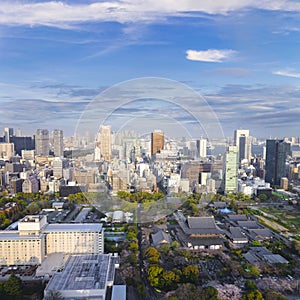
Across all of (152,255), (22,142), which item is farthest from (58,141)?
(152,255)

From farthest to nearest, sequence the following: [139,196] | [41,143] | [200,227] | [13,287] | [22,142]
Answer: [22,142] → [41,143] → [139,196] → [200,227] → [13,287]

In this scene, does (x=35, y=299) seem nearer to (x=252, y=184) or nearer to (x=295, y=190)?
(x=252, y=184)

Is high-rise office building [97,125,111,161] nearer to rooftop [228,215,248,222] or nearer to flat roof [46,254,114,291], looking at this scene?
flat roof [46,254,114,291]

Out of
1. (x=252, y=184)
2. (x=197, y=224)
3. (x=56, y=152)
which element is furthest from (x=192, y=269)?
(x=56, y=152)

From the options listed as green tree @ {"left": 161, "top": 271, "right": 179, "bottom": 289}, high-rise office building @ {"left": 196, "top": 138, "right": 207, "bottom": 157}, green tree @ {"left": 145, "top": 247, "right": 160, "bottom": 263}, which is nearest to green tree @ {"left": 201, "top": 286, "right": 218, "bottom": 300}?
green tree @ {"left": 161, "top": 271, "right": 179, "bottom": 289}

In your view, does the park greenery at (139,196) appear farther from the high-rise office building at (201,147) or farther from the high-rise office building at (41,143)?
the high-rise office building at (41,143)

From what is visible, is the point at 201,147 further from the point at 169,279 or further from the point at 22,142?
the point at 22,142

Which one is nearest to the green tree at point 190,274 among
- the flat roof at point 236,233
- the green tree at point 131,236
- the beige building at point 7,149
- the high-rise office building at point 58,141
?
the green tree at point 131,236

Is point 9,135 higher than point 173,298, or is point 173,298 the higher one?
point 9,135
